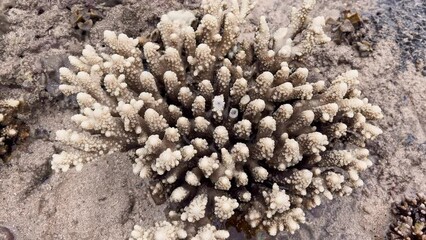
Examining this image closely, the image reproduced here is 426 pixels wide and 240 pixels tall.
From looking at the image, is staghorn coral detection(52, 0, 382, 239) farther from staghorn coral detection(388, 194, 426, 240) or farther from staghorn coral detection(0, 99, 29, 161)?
staghorn coral detection(0, 99, 29, 161)

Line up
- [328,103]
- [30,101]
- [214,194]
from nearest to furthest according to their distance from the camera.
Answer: [214,194]
[328,103]
[30,101]

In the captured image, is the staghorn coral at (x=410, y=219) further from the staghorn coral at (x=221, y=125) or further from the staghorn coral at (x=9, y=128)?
the staghorn coral at (x=9, y=128)

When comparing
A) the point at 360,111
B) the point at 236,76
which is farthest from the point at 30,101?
the point at 360,111

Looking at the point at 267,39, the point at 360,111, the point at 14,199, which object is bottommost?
the point at 14,199

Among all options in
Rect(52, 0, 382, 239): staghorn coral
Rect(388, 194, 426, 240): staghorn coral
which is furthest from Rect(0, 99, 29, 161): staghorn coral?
Rect(388, 194, 426, 240): staghorn coral

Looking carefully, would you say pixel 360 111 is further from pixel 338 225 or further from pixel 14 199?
pixel 14 199

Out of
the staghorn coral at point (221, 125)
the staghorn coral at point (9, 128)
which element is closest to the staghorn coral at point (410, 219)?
the staghorn coral at point (221, 125)
